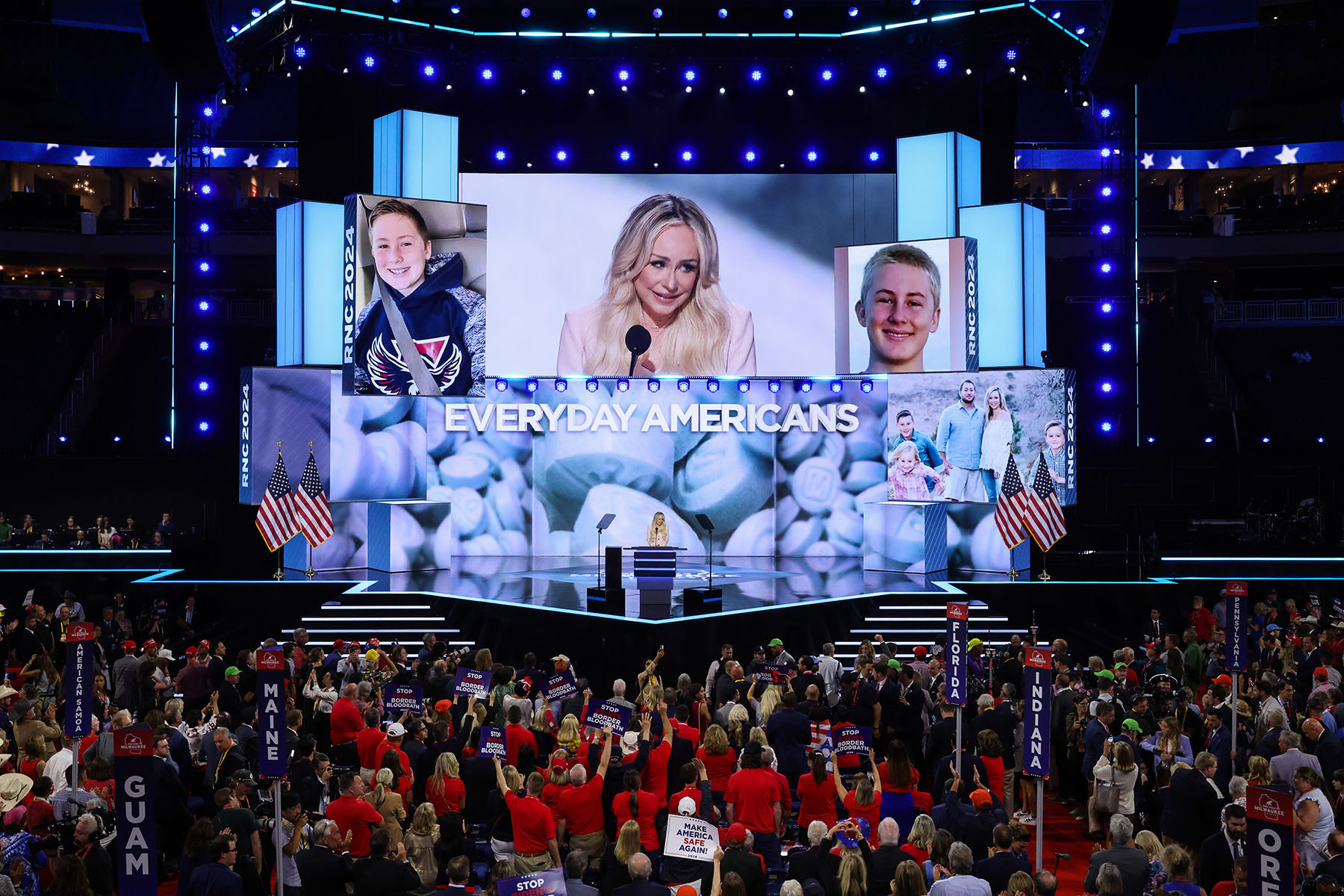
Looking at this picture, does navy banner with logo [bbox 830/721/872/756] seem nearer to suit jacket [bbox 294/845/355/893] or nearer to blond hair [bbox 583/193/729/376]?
suit jacket [bbox 294/845/355/893]

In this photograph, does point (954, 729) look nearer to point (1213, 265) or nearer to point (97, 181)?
point (1213, 265)

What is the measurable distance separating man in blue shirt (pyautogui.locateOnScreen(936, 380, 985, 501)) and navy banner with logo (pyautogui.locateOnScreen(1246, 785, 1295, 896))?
18.0 m

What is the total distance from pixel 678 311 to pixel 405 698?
15.8 meters

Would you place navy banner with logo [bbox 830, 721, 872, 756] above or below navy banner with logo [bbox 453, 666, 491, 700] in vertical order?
below

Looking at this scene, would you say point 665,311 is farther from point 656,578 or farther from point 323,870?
point 323,870

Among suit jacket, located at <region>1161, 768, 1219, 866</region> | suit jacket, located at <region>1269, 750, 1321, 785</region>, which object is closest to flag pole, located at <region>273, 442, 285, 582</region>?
suit jacket, located at <region>1161, 768, 1219, 866</region>

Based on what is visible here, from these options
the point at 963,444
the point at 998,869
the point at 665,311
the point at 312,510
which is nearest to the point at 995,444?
the point at 963,444

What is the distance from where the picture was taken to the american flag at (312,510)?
2277cm

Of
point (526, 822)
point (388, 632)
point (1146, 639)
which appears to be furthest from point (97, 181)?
point (526, 822)

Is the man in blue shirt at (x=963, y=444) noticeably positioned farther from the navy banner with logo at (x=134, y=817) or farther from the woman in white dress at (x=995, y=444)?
the navy banner with logo at (x=134, y=817)

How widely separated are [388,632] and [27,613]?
582cm

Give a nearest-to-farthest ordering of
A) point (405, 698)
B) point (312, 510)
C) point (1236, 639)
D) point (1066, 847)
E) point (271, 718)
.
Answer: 1. point (271, 718)
2. point (405, 698)
3. point (1066, 847)
4. point (1236, 639)
5. point (312, 510)

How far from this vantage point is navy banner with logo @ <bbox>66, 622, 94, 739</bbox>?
11.0 meters

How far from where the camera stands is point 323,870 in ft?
28.4
